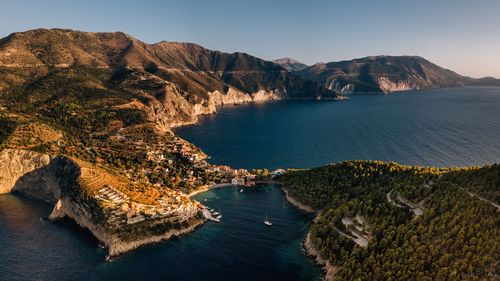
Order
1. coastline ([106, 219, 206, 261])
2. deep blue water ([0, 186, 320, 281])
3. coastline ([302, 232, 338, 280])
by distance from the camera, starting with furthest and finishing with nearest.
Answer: coastline ([106, 219, 206, 261]) < deep blue water ([0, 186, 320, 281]) < coastline ([302, 232, 338, 280])

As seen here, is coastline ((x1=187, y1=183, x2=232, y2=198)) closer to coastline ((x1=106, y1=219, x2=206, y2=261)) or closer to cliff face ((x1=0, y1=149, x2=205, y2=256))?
cliff face ((x1=0, y1=149, x2=205, y2=256))

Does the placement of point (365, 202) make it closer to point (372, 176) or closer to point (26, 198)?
point (372, 176)

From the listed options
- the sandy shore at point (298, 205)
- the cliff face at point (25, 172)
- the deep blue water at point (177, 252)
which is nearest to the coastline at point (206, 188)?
the deep blue water at point (177, 252)

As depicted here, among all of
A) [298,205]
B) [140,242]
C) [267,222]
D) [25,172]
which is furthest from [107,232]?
[25,172]

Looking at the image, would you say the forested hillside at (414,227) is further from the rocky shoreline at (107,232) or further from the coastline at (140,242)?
the rocky shoreline at (107,232)

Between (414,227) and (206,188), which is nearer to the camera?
(414,227)

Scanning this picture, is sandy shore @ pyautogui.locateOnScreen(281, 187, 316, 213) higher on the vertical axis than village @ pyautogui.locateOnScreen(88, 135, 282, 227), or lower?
lower

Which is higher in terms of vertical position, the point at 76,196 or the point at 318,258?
the point at 76,196

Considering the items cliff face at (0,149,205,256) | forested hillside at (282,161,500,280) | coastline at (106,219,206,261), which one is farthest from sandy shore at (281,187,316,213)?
coastline at (106,219,206,261)

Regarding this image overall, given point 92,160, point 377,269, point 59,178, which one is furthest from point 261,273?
point 92,160

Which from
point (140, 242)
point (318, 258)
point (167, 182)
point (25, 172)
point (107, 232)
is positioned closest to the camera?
point (318, 258)

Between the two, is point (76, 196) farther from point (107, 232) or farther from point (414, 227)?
point (414, 227)
